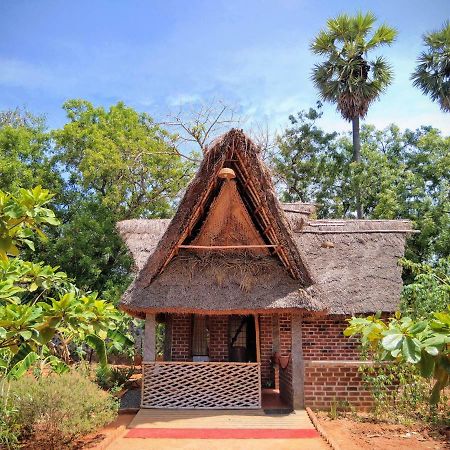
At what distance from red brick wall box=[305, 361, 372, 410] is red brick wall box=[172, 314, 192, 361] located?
3900mm

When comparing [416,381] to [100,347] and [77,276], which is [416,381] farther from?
[77,276]

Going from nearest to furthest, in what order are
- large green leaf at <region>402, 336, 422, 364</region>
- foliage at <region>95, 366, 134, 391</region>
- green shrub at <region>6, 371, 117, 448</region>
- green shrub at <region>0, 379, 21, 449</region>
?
large green leaf at <region>402, 336, 422, 364</region> < green shrub at <region>0, 379, 21, 449</region> < green shrub at <region>6, 371, 117, 448</region> < foliage at <region>95, 366, 134, 391</region>

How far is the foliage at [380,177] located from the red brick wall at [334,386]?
8048 mm

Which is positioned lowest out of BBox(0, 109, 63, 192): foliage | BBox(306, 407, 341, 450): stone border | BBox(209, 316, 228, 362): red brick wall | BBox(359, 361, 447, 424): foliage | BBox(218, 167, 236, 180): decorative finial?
BBox(306, 407, 341, 450): stone border

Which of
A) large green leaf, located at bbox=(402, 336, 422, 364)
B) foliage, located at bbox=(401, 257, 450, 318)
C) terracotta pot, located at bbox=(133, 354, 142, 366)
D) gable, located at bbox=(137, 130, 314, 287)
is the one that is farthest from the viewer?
terracotta pot, located at bbox=(133, 354, 142, 366)

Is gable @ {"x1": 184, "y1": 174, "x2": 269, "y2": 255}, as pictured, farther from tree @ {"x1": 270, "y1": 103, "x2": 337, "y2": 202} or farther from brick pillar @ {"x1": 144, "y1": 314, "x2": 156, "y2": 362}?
tree @ {"x1": 270, "y1": 103, "x2": 337, "y2": 202}

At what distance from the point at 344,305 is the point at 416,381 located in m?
2.25

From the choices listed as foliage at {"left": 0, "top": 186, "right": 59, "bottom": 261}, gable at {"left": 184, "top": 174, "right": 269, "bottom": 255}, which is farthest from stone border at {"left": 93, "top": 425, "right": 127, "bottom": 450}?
foliage at {"left": 0, "top": 186, "right": 59, "bottom": 261}

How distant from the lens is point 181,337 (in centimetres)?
1194

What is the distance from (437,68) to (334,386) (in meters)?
14.2

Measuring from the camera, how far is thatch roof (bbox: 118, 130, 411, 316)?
8875mm

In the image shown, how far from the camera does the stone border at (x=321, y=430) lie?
6.44 meters

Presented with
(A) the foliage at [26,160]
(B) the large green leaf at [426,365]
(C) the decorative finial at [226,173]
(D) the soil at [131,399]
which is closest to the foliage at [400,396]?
(C) the decorative finial at [226,173]

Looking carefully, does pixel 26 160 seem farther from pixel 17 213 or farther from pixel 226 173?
pixel 17 213
